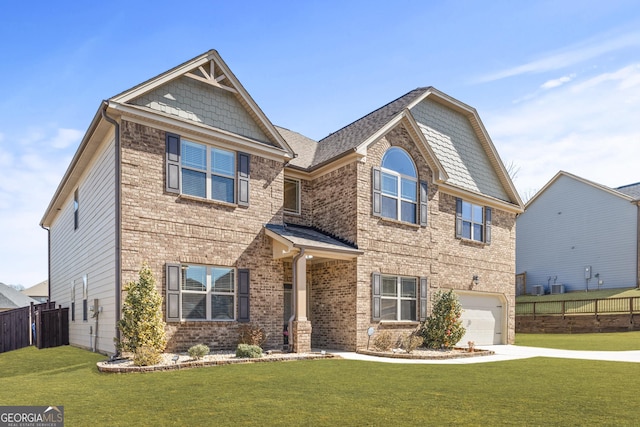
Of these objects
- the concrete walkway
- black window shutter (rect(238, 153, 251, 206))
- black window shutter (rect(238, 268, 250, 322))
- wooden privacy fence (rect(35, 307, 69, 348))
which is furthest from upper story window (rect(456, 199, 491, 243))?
wooden privacy fence (rect(35, 307, 69, 348))

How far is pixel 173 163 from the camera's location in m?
12.8

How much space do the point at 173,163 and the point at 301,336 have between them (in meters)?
5.88

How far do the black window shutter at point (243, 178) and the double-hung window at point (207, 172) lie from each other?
178mm

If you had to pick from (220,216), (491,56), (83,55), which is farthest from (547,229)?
(83,55)

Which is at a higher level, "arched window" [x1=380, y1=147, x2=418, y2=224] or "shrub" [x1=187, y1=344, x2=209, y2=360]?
"arched window" [x1=380, y1=147, x2=418, y2=224]

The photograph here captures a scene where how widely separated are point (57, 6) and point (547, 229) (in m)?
32.5

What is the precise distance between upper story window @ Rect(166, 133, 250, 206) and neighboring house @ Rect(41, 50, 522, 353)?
0.03 meters

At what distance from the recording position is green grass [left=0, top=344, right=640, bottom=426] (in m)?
6.31

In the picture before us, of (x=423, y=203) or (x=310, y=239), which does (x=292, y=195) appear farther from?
(x=423, y=203)

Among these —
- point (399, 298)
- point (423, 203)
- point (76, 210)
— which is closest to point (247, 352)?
point (399, 298)

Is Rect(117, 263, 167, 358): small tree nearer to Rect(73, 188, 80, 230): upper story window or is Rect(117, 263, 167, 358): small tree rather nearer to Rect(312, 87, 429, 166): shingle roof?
Rect(312, 87, 429, 166): shingle roof

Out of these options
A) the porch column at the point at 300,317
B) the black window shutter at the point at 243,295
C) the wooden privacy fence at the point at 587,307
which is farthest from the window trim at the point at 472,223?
the black window shutter at the point at 243,295

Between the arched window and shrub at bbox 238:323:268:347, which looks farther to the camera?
the arched window

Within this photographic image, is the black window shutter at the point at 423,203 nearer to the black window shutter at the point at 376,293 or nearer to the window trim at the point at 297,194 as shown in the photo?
the black window shutter at the point at 376,293
